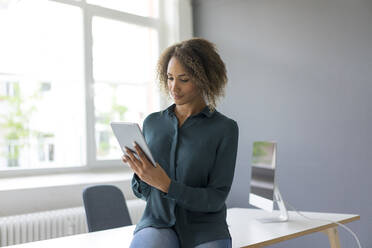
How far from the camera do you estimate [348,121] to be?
309 cm

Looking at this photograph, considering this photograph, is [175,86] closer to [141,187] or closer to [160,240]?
[141,187]

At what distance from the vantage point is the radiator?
9.26 ft

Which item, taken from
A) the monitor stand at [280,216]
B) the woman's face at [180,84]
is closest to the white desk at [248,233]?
the monitor stand at [280,216]

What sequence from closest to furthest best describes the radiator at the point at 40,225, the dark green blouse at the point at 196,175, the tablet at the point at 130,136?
1. the tablet at the point at 130,136
2. the dark green blouse at the point at 196,175
3. the radiator at the point at 40,225

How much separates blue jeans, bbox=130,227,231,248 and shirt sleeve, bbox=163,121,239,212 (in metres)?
0.13

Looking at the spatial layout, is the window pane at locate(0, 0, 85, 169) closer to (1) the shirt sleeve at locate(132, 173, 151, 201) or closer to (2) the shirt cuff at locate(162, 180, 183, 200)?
(1) the shirt sleeve at locate(132, 173, 151, 201)

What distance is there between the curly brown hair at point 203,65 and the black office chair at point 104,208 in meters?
1.03

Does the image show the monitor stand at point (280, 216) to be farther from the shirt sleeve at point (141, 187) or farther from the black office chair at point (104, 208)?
the shirt sleeve at point (141, 187)

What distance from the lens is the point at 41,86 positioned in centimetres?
354

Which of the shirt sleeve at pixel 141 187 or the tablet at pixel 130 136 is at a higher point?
the tablet at pixel 130 136

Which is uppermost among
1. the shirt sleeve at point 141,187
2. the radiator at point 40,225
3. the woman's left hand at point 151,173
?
the woman's left hand at point 151,173

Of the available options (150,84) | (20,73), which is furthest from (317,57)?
(20,73)

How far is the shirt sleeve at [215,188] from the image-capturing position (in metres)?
1.45

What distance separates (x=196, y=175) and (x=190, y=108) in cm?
31
